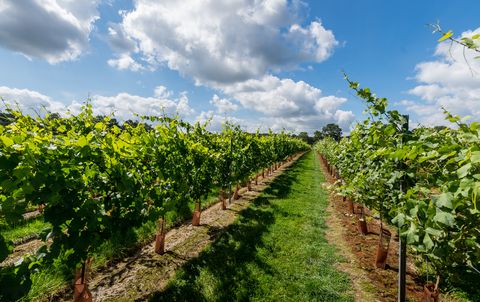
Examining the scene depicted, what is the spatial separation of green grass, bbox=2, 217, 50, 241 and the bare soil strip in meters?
2.63

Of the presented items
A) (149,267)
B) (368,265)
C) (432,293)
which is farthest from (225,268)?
(432,293)

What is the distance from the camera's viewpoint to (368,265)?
6.08 m

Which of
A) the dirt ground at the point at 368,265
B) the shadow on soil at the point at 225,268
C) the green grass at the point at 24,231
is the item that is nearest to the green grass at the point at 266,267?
the shadow on soil at the point at 225,268

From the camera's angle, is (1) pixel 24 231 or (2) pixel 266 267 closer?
(2) pixel 266 267

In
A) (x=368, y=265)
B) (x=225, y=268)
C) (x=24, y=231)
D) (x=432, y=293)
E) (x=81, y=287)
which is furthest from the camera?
(x=24, y=231)

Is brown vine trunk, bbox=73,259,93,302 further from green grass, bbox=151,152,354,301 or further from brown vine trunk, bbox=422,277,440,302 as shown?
brown vine trunk, bbox=422,277,440,302

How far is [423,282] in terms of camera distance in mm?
5418

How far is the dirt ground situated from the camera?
5004 mm

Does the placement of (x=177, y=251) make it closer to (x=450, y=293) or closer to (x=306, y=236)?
(x=306, y=236)

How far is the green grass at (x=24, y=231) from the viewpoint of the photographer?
6.82 metres

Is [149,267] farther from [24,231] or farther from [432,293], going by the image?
[432,293]

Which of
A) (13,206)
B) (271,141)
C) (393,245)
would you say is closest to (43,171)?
(13,206)

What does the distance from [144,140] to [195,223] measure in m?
3.77

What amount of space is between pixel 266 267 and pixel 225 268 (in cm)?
85
